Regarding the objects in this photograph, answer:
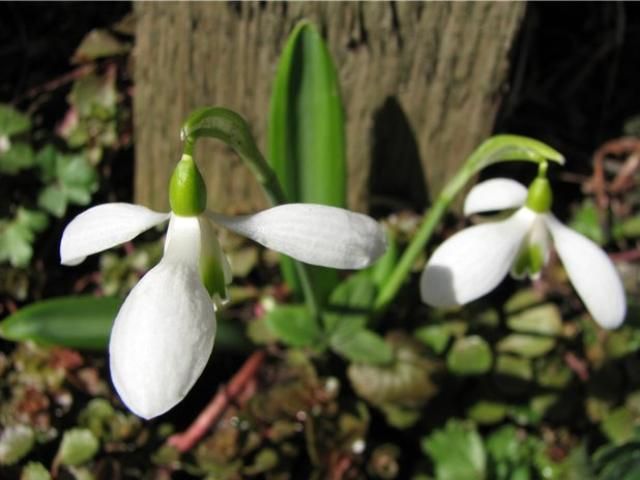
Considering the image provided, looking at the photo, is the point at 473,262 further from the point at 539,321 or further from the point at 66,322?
the point at 66,322

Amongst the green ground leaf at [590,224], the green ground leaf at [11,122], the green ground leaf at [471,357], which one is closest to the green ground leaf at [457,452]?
the green ground leaf at [471,357]

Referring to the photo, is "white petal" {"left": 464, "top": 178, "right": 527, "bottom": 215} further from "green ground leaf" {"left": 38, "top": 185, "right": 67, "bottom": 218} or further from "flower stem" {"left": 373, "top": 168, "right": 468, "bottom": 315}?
"green ground leaf" {"left": 38, "top": 185, "right": 67, "bottom": 218}

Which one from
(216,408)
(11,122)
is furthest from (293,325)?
(11,122)

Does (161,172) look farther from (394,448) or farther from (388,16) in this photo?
(394,448)

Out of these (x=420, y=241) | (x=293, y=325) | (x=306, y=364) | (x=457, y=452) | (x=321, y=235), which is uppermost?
(x=321, y=235)

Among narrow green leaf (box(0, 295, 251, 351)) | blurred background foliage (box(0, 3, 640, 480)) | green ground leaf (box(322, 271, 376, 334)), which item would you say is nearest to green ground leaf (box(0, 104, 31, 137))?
blurred background foliage (box(0, 3, 640, 480))
